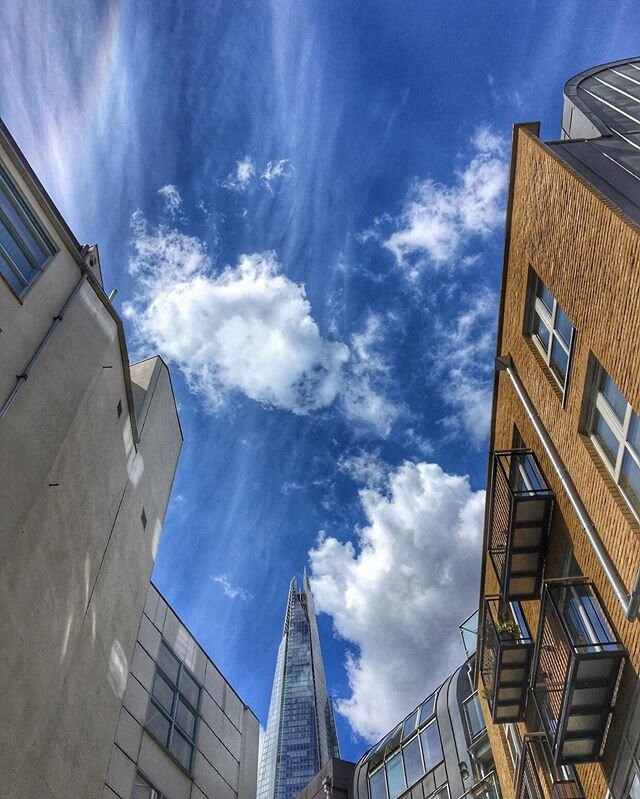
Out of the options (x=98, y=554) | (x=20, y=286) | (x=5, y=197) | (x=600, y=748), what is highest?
(x=5, y=197)

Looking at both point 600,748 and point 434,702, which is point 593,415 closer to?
point 600,748

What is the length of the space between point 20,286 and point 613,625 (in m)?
12.9

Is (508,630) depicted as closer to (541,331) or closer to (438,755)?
(541,331)

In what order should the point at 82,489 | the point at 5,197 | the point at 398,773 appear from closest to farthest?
the point at 5,197 → the point at 82,489 → the point at 398,773

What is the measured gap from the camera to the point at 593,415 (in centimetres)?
1079

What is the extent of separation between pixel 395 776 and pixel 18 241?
87.5 ft

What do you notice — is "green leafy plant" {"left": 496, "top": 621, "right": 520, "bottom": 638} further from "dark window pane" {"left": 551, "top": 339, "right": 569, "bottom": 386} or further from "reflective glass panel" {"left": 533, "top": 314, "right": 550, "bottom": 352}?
"reflective glass panel" {"left": 533, "top": 314, "right": 550, "bottom": 352}

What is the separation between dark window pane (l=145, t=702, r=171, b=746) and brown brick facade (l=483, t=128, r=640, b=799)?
38.1 feet

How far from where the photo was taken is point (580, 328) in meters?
10.7

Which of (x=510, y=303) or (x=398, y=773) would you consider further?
(x=398, y=773)

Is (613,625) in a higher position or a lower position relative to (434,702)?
lower

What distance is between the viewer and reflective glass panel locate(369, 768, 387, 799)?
26969mm

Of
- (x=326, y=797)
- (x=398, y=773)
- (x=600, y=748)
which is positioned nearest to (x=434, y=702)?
(x=398, y=773)

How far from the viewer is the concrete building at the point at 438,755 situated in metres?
22.1
